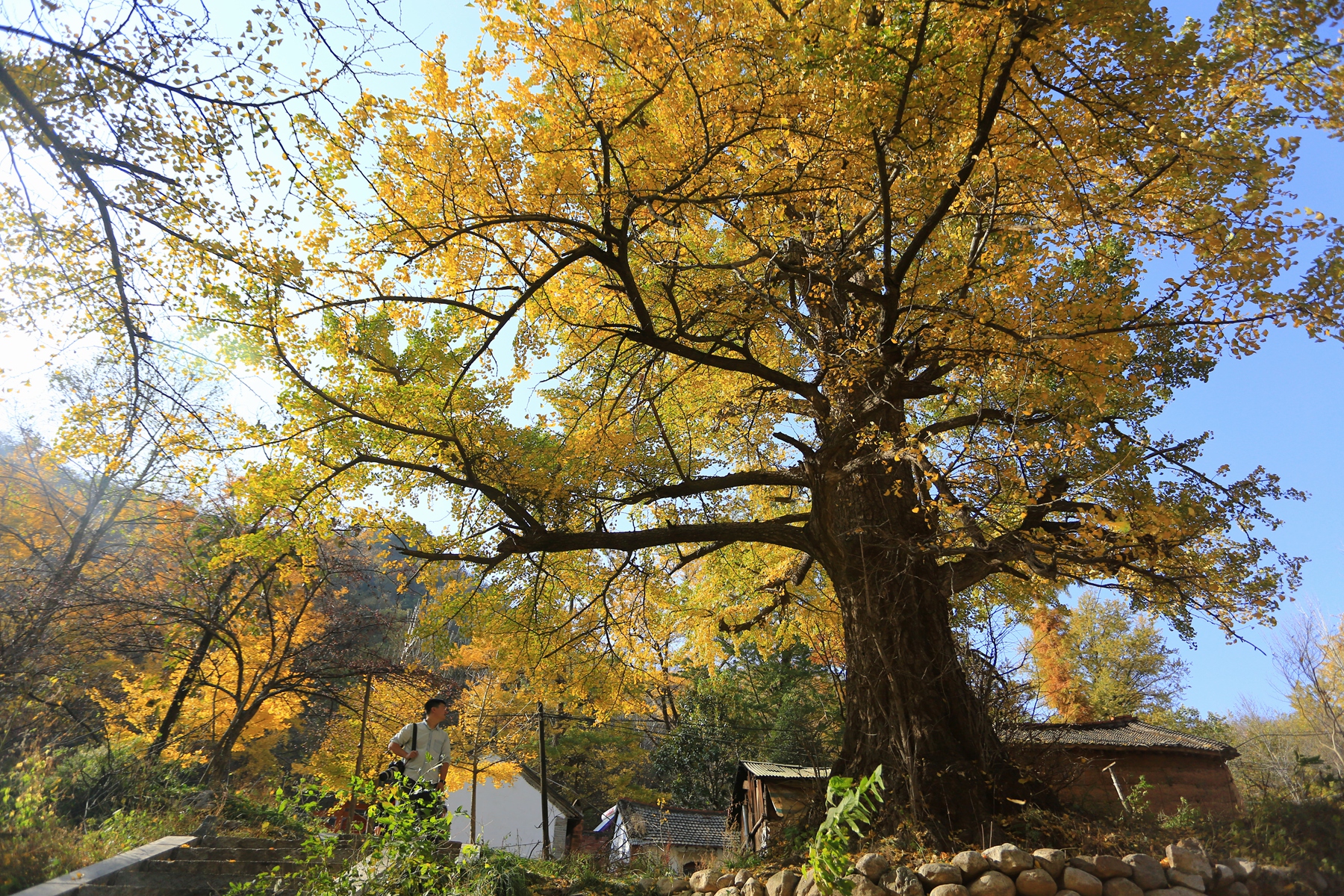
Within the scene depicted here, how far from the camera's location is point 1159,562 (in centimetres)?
551

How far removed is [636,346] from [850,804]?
492 cm

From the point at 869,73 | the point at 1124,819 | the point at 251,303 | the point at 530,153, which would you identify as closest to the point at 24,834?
the point at 251,303

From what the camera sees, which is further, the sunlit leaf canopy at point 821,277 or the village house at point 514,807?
the village house at point 514,807

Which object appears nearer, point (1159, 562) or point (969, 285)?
point (1159, 562)

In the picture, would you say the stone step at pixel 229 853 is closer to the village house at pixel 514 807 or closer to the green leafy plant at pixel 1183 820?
the green leafy plant at pixel 1183 820

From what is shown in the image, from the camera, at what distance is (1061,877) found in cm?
419

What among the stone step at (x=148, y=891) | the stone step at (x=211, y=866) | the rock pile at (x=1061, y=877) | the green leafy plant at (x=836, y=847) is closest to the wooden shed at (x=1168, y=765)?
the rock pile at (x=1061, y=877)

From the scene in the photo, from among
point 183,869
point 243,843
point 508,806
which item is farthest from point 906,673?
point 508,806

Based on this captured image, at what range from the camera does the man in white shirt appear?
5.13m

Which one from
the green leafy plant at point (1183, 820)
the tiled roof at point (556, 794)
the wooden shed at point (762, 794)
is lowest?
the tiled roof at point (556, 794)

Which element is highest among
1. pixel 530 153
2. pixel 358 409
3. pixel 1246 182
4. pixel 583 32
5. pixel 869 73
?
pixel 583 32

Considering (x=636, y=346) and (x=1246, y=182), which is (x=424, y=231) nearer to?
(x=636, y=346)

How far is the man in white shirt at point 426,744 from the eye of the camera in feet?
16.8

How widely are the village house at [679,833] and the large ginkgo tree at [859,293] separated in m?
15.9
